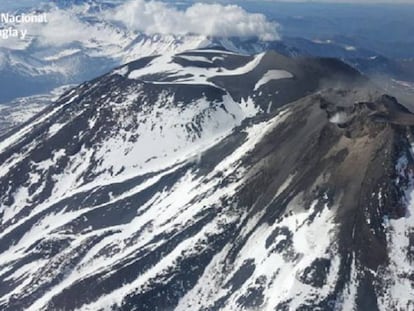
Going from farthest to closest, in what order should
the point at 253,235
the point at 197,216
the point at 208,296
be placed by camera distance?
the point at 197,216 → the point at 253,235 → the point at 208,296

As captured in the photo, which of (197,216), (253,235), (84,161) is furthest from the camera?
(84,161)

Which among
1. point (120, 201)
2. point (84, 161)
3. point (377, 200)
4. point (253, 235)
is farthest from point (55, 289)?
point (377, 200)

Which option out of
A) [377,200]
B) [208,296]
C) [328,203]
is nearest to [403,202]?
[377,200]

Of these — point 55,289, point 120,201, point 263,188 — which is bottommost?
point 55,289

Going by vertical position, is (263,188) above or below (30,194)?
above

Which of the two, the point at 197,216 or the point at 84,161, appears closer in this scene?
the point at 197,216

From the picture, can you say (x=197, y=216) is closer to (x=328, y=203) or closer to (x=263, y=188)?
(x=263, y=188)

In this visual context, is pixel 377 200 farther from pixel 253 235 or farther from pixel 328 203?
pixel 253 235
